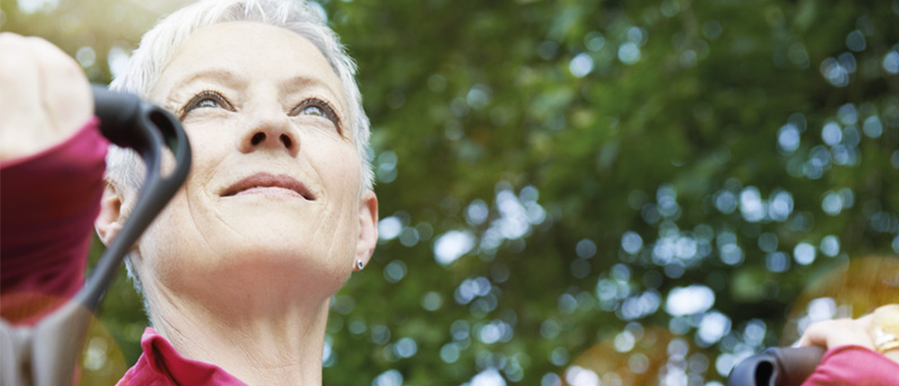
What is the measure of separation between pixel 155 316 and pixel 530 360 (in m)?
4.04

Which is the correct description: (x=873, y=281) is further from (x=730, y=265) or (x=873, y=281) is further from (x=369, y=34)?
(x=369, y=34)

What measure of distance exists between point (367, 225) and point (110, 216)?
53 cm

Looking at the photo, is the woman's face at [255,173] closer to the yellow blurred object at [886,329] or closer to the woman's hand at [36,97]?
the woman's hand at [36,97]

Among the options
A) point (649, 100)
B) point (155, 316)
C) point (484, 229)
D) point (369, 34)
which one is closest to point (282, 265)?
point (155, 316)

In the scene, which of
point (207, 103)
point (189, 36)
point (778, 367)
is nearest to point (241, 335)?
point (207, 103)

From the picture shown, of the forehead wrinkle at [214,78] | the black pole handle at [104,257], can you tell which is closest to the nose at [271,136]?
the forehead wrinkle at [214,78]

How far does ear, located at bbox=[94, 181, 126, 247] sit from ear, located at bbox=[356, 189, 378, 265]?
47 centimetres

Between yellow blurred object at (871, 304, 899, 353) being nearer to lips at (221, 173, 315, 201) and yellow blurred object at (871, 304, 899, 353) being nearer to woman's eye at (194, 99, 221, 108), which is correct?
lips at (221, 173, 315, 201)

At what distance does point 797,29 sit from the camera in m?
4.58

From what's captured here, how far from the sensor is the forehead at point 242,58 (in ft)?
5.79

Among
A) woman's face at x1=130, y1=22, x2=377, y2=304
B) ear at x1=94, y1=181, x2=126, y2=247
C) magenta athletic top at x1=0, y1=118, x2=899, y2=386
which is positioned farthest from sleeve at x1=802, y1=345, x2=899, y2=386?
ear at x1=94, y1=181, x2=126, y2=247

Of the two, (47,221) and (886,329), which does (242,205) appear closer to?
(47,221)

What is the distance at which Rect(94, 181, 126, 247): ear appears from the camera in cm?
183

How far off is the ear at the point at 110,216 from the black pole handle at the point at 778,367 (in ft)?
3.60
